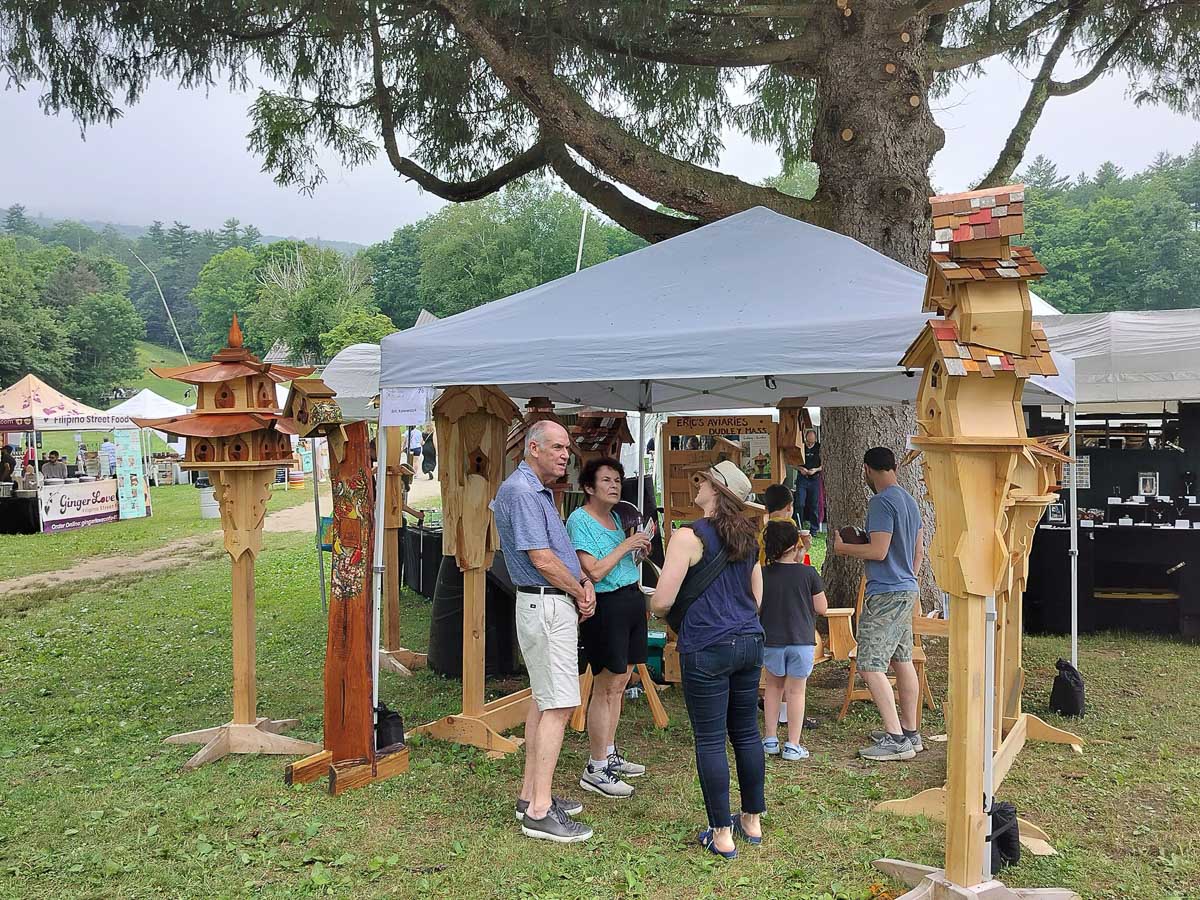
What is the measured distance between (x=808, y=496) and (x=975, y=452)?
10.9 m

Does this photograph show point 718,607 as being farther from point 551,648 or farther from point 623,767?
point 623,767

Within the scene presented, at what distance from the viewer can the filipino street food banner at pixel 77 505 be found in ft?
50.1

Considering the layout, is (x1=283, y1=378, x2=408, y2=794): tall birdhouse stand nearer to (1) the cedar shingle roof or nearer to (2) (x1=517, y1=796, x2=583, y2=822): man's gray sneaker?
(2) (x1=517, y1=796, x2=583, y2=822): man's gray sneaker

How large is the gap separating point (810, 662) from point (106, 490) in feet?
53.3

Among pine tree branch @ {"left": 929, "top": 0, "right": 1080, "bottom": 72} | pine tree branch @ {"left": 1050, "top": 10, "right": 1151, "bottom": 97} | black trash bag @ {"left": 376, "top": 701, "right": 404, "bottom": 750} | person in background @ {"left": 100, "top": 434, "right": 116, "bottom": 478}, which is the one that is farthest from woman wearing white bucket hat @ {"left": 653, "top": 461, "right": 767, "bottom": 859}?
person in background @ {"left": 100, "top": 434, "right": 116, "bottom": 478}

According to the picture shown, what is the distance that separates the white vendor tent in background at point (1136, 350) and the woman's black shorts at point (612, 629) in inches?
158

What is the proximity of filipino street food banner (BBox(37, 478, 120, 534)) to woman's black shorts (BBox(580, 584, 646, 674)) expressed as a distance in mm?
14591

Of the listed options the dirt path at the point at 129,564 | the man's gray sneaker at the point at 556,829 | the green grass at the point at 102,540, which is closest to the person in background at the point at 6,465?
the green grass at the point at 102,540

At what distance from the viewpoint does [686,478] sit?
5.80 meters

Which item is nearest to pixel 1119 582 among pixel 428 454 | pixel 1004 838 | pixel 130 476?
pixel 1004 838

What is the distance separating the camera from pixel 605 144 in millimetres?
6379

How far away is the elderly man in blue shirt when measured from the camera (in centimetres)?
354

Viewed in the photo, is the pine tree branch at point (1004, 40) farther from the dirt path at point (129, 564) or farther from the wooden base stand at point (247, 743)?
the dirt path at point (129, 564)

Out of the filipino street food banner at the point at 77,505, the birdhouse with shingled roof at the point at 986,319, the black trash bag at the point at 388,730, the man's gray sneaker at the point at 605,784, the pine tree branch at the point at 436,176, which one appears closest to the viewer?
the birdhouse with shingled roof at the point at 986,319
